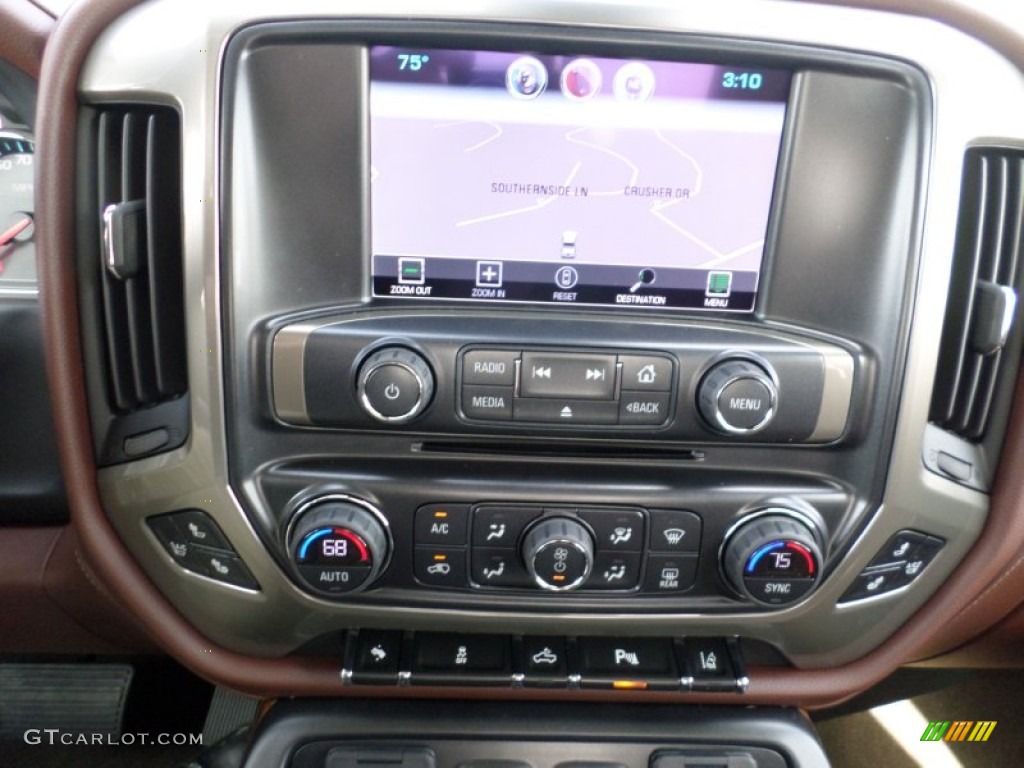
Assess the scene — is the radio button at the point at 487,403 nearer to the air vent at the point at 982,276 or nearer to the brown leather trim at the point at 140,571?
the brown leather trim at the point at 140,571

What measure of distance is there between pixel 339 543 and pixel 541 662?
0.82 ft

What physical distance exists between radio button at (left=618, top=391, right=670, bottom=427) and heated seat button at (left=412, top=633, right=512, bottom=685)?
28 centimetres

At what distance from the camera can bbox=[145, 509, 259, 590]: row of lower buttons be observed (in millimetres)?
804

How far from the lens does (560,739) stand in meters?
0.88

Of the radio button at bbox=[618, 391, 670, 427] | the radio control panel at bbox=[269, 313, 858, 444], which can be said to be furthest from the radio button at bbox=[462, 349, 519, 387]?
the radio button at bbox=[618, 391, 670, 427]

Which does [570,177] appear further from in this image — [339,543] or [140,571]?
[140,571]

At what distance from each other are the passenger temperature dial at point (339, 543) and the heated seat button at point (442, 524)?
0.04 meters

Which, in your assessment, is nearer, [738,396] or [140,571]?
[738,396]

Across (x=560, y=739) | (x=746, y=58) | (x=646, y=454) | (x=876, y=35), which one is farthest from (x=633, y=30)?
(x=560, y=739)

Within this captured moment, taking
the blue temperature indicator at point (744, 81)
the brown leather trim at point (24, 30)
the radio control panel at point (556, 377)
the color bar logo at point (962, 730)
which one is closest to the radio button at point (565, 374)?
the radio control panel at point (556, 377)

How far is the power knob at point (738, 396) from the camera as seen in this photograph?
73 cm

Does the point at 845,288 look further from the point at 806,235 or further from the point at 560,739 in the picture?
the point at 560,739

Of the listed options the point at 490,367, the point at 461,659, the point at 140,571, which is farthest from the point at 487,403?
the point at 140,571

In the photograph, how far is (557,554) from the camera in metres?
0.76
